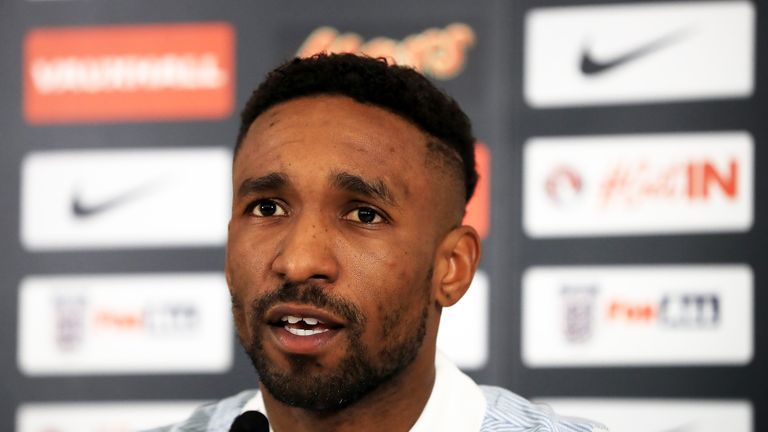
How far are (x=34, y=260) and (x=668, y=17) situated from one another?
5.34 ft

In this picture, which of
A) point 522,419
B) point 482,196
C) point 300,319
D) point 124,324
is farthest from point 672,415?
point 300,319

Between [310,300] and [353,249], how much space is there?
8cm

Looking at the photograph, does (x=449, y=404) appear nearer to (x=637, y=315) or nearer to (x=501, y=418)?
(x=501, y=418)

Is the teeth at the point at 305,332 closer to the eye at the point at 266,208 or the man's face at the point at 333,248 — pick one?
the man's face at the point at 333,248

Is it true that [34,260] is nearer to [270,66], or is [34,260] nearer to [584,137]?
[270,66]

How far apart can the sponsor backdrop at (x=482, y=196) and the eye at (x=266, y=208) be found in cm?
116

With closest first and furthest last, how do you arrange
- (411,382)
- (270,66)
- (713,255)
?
(411,382) → (713,255) → (270,66)

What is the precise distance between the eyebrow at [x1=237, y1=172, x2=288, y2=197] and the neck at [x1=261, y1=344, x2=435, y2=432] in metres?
0.23

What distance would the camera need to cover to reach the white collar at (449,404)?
1150 mm

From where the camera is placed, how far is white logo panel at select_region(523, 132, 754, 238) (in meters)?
2.15

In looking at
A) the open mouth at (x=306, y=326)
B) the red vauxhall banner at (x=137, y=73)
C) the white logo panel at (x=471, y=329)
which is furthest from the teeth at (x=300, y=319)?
the red vauxhall banner at (x=137, y=73)

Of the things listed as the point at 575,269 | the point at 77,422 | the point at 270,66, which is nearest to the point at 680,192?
the point at 575,269

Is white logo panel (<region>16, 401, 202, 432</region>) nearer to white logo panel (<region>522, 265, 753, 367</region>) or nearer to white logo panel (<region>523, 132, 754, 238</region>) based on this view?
white logo panel (<region>522, 265, 753, 367</region>)

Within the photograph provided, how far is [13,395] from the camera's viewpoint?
2.35 m
